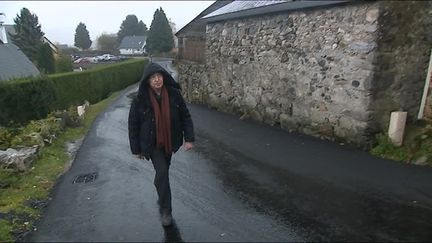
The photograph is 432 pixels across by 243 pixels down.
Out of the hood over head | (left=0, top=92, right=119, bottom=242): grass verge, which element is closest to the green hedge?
(left=0, top=92, right=119, bottom=242): grass verge

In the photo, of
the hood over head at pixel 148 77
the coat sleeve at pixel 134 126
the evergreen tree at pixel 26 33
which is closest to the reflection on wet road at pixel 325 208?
the coat sleeve at pixel 134 126

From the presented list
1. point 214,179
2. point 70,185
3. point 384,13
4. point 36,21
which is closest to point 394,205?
point 214,179

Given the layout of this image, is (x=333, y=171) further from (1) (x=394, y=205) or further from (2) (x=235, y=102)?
(2) (x=235, y=102)

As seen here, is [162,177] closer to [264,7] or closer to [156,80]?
[156,80]

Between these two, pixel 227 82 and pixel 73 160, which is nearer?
pixel 73 160

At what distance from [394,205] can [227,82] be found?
889 cm

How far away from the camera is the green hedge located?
469 inches

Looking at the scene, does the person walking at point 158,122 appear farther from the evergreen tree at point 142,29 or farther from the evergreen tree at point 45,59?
the evergreen tree at point 142,29

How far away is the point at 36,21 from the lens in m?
63.5

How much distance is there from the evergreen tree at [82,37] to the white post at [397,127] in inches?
4148

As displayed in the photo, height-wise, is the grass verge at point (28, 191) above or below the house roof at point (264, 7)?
below

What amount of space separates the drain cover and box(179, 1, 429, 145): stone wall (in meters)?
4.97

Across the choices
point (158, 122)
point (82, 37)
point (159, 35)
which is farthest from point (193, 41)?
point (82, 37)

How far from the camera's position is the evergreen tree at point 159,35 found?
70.9m
